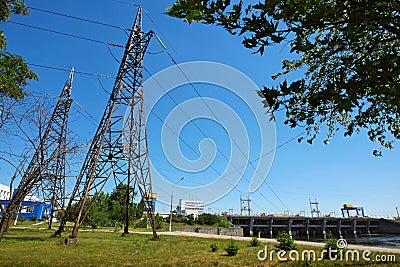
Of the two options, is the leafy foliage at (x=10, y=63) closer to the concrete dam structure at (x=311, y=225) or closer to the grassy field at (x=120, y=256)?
the grassy field at (x=120, y=256)

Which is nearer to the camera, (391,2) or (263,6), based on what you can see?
(263,6)

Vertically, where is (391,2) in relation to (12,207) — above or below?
above

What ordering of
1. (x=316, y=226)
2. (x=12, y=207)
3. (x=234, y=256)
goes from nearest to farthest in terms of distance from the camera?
(x=12, y=207), (x=234, y=256), (x=316, y=226)

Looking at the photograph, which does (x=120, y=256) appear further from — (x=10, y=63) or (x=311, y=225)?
(x=311, y=225)

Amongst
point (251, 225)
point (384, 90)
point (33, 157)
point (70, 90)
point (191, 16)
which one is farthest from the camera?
point (251, 225)

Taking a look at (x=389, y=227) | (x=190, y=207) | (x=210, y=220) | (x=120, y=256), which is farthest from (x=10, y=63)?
(x=190, y=207)

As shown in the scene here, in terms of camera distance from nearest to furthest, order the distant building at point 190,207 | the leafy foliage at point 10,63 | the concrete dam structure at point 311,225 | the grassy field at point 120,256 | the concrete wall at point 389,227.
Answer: the leafy foliage at point 10,63
the grassy field at point 120,256
the concrete wall at point 389,227
the concrete dam structure at point 311,225
the distant building at point 190,207

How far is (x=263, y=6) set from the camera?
2.13m

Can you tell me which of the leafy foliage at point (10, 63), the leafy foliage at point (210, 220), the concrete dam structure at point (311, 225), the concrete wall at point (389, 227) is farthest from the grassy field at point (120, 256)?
the concrete wall at point (389, 227)

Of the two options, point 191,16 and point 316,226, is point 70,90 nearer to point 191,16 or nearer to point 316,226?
point 191,16

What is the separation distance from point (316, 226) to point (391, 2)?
11939 centimetres

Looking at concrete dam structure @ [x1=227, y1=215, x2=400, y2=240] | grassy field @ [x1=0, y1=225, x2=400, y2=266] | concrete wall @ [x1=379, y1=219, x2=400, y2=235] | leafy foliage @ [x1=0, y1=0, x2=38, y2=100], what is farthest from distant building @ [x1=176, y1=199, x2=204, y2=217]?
leafy foliage @ [x1=0, y1=0, x2=38, y2=100]

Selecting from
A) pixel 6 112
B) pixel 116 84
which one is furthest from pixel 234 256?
pixel 116 84

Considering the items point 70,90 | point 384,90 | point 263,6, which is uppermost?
point 70,90
